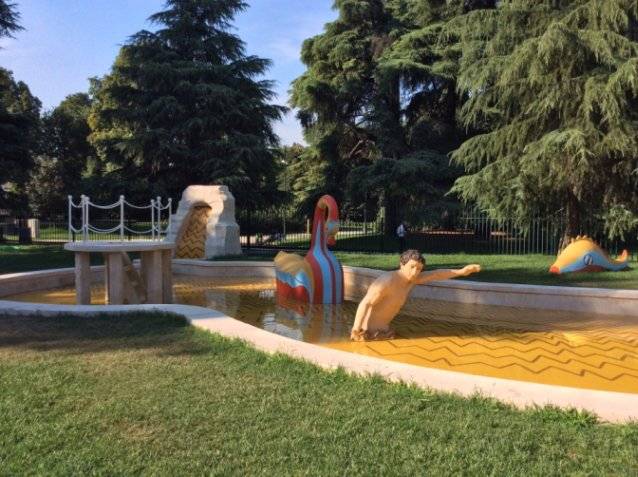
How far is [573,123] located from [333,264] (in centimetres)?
852

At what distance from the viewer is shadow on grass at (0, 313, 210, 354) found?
17.2 feet

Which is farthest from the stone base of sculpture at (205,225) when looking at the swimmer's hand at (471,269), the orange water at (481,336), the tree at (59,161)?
the tree at (59,161)

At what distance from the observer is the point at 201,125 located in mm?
22250

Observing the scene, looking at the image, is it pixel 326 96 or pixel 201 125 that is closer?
pixel 201 125

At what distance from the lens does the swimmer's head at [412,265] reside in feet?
20.6

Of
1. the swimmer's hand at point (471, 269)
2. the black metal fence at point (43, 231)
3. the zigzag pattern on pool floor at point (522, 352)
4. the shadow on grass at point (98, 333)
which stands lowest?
the zigzag pattern on pool floor at point (522, 352)

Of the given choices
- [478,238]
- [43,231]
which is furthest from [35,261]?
[43,231]

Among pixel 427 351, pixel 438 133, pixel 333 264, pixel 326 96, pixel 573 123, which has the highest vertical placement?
pixel 326 96

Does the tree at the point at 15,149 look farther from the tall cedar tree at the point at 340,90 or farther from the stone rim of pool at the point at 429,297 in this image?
the tall cedar tree at the point at 340,90

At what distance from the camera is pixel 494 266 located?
13.2m

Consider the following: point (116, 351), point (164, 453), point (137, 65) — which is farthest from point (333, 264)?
point (137, 65)

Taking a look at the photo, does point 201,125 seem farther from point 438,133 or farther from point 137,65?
point 438,133

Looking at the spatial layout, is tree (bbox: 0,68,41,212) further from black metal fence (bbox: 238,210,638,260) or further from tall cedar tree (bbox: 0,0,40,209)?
black metal fence (bbox: 238,210,638,260)

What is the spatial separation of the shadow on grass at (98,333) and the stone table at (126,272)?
5.48 feet
